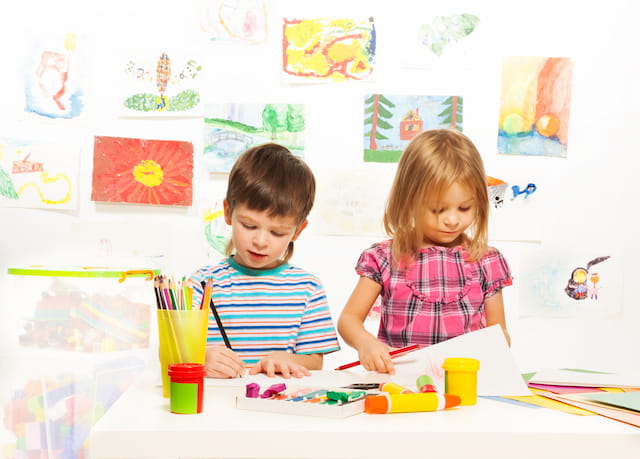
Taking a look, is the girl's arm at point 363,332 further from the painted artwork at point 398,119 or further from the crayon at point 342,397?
the painted artwork at point 398,119

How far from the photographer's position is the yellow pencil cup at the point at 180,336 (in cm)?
76

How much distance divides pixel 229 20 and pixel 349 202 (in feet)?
1.98

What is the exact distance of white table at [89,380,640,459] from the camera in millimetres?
594

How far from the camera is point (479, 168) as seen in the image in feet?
4.23

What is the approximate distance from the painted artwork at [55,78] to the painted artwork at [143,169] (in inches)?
4.9

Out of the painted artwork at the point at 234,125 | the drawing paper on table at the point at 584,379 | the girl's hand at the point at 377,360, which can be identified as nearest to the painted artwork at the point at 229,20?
the painted artwork at the point at 234,125

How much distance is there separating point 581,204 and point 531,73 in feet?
1.30

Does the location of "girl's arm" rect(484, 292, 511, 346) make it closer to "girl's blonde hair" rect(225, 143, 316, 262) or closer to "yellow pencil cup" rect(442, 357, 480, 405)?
"girl's blonde hair" rect(225, 143, 316, 262)

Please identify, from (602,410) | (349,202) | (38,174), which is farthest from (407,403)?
(38,174)

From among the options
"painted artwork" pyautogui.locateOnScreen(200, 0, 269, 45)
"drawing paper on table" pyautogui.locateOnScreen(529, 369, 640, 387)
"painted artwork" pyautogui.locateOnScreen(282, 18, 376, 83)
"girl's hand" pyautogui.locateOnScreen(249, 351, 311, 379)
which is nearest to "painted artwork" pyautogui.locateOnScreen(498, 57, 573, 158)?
"painted artwork" pyautogui.locateOnScreen(282, 18, 376, 83)

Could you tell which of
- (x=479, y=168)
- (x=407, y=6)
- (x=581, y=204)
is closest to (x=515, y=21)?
(x=407, y=6)

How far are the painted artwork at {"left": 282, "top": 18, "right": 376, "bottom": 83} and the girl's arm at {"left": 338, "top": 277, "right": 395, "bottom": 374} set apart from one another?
90 cm

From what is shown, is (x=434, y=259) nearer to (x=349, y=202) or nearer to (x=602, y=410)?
(x=602, y=410)

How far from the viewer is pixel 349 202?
2051mm
